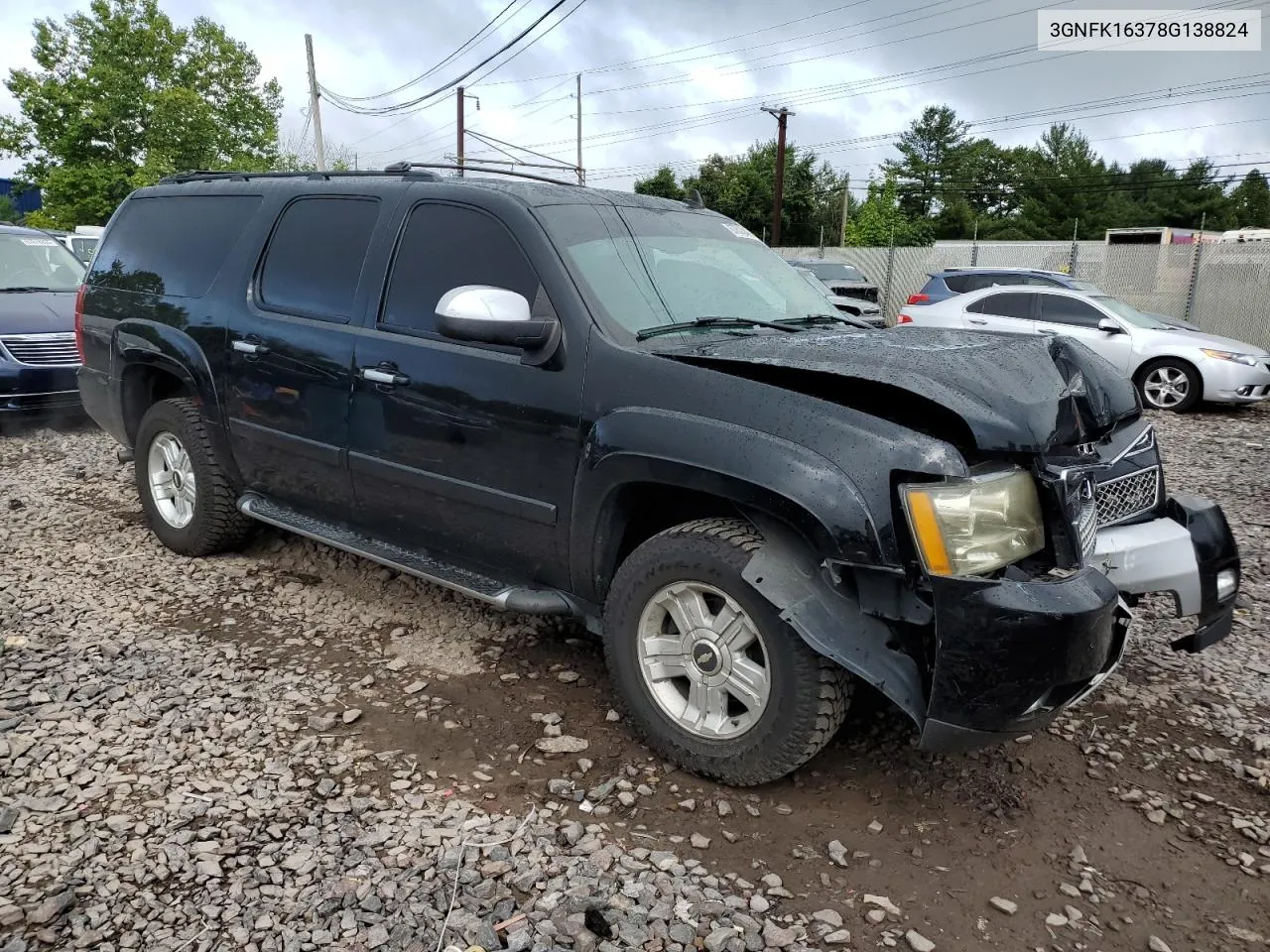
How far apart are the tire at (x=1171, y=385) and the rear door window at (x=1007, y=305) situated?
157 cm

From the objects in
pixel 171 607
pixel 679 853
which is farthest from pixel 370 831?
pixel 171 607

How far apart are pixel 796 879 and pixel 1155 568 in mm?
1677

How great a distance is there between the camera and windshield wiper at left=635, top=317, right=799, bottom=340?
3.33 metres

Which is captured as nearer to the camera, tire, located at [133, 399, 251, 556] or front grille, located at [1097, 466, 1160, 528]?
front grille, located at [1097, 466, 1160, 528]

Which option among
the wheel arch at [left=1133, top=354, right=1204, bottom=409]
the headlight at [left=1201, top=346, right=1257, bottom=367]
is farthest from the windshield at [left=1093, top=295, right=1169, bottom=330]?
the headlight at [left=1201, top=346, right=1257, bottom=367]

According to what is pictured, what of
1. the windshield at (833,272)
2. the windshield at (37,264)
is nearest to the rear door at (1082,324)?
the windshield at (833,272)

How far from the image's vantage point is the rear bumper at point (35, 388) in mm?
7949

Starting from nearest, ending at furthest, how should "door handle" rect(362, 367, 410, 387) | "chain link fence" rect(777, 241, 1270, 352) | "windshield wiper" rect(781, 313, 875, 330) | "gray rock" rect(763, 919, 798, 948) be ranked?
"gray rock" rect(763, 919, 798, 948) < "door handle" rect(362, 367, 410, 387) < "windshield wiper" rect(781, 313, 875, 330) < "chain link fence" rect(777, 241, 1270, 352)

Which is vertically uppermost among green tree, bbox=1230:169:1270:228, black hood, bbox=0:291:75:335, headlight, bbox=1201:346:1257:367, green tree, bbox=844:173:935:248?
green tree, bbox=1230:169:1270:228

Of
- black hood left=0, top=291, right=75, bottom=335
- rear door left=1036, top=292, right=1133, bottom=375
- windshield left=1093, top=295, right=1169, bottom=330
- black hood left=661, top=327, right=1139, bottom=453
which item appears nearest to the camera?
black hood left=661, top=327, right=1139, bottom=453

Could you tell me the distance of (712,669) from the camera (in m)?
2.93

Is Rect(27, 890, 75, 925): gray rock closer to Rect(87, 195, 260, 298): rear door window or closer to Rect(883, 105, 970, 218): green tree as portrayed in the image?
Rect(87, 195, 260, 298): rear door window

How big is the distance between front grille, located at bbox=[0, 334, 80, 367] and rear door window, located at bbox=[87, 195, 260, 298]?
3.35m

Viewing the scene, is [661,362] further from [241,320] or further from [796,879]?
[241,320]
